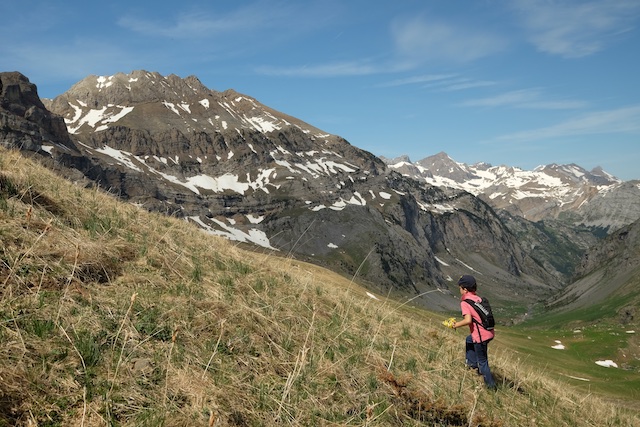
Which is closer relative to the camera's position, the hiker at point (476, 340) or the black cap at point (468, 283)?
the hiker at point (476, 340)

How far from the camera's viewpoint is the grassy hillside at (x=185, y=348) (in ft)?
18.1

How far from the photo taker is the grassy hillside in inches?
217

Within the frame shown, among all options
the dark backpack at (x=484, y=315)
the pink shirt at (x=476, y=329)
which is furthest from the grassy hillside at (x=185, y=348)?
the dark backpack at (x=484, y=315)

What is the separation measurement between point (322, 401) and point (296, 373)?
0.59m

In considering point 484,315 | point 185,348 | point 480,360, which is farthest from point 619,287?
point 185,348

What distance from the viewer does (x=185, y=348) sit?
6918 mm

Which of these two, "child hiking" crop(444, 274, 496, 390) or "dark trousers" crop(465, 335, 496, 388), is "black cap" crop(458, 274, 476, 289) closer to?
"child hiking" crop(444, 274, 496, 390)

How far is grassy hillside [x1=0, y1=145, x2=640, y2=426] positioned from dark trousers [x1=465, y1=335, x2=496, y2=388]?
0.33m

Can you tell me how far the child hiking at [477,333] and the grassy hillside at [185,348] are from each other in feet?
1.21

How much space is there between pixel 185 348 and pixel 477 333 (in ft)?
22.8

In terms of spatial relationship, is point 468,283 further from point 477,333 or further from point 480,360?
point 480,360

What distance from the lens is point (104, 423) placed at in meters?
5.09

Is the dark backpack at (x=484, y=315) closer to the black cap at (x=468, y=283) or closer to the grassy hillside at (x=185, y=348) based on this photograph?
the black cap at (x=468, y=283)

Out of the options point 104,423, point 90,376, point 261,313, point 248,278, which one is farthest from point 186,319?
point 248,278
